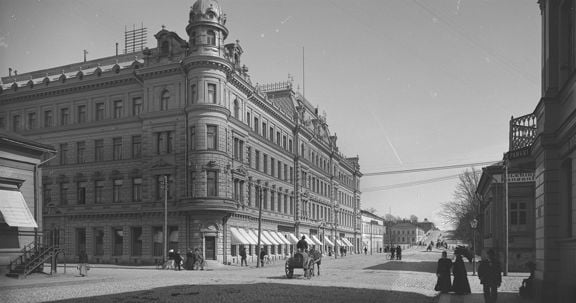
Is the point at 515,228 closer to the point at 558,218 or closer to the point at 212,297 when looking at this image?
the point at 558,218

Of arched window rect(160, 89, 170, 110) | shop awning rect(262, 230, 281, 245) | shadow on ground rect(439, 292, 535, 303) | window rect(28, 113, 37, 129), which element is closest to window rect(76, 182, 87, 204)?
window rect(28, 113, 37, 129)

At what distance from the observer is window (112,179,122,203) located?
48156 millimetres

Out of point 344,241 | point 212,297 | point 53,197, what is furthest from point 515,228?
point 344,241

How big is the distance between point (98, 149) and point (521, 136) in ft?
119

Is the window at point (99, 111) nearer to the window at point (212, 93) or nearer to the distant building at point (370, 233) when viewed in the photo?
the window at point (212, 93)

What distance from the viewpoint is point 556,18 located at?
15758mm

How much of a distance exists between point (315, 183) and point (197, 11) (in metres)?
35.2

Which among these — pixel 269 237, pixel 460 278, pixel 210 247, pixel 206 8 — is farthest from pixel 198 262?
pixel 460 278

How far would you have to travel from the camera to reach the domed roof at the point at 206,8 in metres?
44.7

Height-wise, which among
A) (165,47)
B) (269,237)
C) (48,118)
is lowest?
(269,237)

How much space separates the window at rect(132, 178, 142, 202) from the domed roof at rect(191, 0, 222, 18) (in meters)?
14.2

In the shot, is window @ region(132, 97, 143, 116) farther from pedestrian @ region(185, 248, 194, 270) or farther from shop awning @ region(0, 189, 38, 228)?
shop awning @ region(0, 189, 38, 228)

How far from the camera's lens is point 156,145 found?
47000mm

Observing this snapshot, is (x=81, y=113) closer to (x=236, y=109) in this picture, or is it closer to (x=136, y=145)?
(x=136, y=145)
